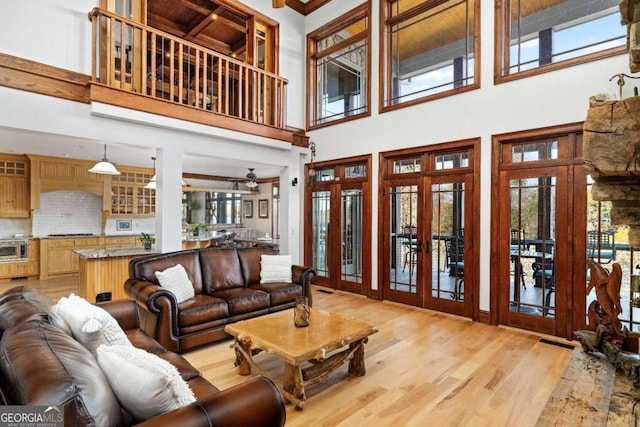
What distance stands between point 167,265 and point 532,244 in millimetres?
4323

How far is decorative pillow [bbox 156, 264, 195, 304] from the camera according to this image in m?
3.50

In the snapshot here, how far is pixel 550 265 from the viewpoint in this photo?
3.91 meters

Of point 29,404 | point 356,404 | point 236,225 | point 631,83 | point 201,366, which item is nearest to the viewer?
point 29,404

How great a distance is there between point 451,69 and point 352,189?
94.3 inches

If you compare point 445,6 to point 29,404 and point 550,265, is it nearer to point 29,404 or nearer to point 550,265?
point 550,265

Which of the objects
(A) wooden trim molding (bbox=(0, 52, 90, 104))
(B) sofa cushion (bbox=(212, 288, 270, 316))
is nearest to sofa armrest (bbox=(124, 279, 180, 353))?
(B) sofa cushion (bbox=(212, 288, 270, 316))

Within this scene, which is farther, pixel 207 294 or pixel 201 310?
pixel 207 294

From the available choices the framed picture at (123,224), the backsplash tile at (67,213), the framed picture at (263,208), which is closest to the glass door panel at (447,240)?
the framed picture at (263,208)

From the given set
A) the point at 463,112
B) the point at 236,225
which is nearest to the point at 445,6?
the point at 463,112

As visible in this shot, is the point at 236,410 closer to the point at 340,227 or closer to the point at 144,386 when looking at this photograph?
the point at 144,386

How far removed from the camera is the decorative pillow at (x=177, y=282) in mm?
3504

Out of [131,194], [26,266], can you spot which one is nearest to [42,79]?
[26,266]

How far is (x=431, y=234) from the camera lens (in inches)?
192

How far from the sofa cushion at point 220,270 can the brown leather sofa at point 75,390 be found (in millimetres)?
2430
